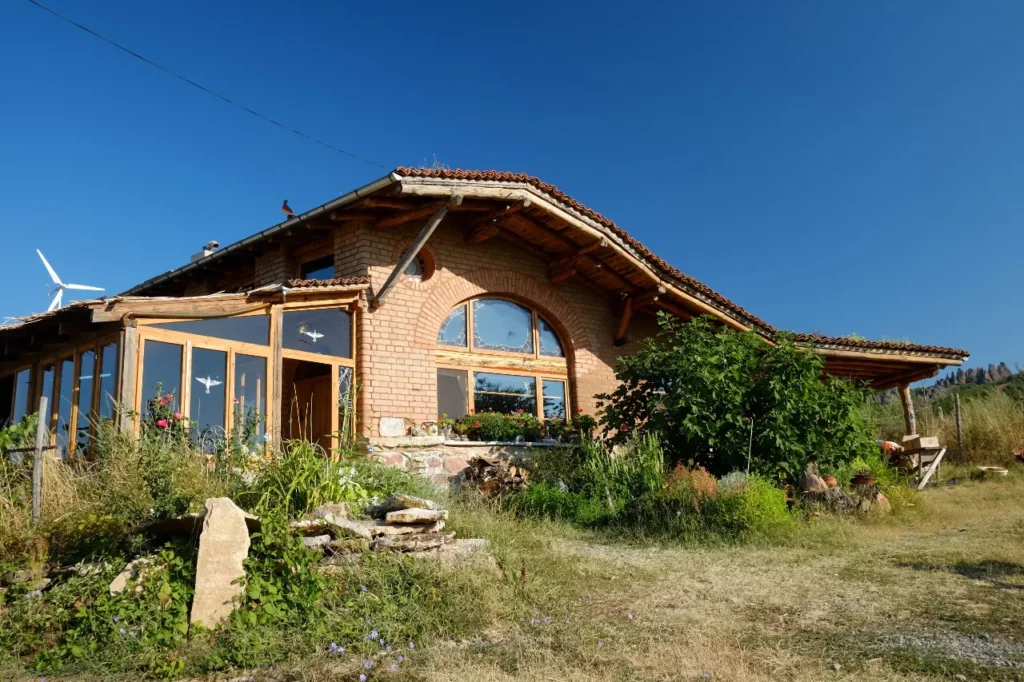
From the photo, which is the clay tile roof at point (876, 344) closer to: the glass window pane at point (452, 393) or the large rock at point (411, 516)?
the glass window pane at point (452, 393)

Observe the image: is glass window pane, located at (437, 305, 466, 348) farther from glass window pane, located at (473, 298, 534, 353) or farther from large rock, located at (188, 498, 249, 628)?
large rock, located at (188, 498, 249, 628)

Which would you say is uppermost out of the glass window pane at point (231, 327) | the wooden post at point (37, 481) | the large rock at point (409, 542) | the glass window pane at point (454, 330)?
the glass window pane at point (454, 330)

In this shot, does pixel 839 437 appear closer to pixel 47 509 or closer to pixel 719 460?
pixel 719 460

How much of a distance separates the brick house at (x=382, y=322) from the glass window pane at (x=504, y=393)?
0.08 feet

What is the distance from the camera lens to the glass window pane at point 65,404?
27.9 ft

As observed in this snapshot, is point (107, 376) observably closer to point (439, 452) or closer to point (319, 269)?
point (319, 269)

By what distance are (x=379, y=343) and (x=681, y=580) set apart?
556cm

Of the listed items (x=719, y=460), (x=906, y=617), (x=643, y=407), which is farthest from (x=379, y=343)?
(x=906, y=617)

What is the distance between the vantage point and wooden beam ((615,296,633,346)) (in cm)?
1276

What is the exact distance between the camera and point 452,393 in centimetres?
1108

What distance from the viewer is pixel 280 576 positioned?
4867 millimetres

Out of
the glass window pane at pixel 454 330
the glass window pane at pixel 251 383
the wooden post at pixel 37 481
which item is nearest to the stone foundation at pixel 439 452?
the glass window pane at pixel 251 383

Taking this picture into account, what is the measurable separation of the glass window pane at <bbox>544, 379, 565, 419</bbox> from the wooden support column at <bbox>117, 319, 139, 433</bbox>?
6344mm

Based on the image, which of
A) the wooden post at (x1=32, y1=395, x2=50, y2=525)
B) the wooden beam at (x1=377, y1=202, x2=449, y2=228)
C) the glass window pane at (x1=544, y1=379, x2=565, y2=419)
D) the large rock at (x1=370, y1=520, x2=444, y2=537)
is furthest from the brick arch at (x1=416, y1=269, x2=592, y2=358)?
the wooden post at (x1=32, y1=395, x2=50, y2=525)
